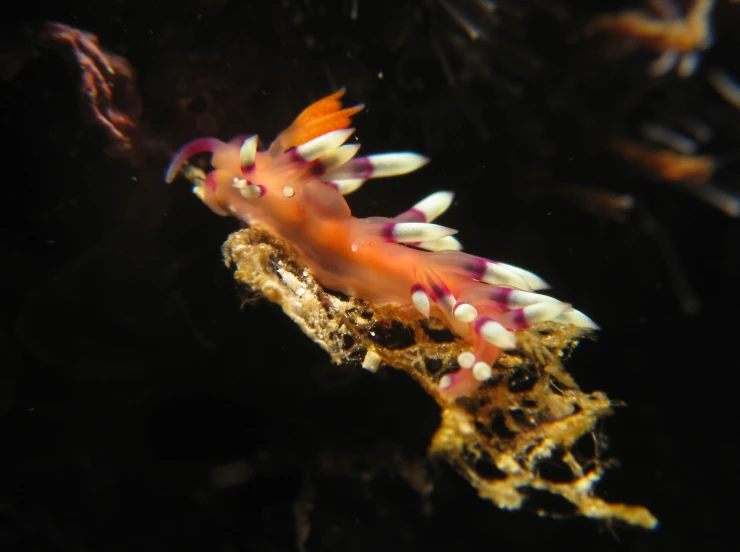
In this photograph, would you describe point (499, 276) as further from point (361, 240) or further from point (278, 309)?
point (278, 309)

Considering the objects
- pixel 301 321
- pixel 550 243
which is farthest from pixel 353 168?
pixel 550 243

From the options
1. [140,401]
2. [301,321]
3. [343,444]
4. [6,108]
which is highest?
[6,108]

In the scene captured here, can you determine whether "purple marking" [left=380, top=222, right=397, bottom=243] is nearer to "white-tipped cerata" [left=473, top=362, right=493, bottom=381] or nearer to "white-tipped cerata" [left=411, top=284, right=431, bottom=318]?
"white-tipped cerata" [left=411, top=284, right=431, bottom=318]

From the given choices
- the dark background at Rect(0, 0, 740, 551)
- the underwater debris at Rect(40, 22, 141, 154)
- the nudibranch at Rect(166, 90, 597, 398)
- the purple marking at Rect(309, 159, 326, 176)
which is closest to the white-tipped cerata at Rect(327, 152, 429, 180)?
the nudibranch at Rect(166, 90, 597, 398)

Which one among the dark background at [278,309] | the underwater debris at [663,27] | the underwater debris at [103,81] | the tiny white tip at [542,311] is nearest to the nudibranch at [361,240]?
the tiny white tip at [542,311]

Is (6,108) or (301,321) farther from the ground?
(6,108)

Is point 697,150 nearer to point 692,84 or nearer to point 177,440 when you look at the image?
point 692,84

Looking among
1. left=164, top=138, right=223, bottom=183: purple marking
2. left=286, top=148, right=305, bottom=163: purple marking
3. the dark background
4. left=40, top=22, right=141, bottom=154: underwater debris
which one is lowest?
the dark background
